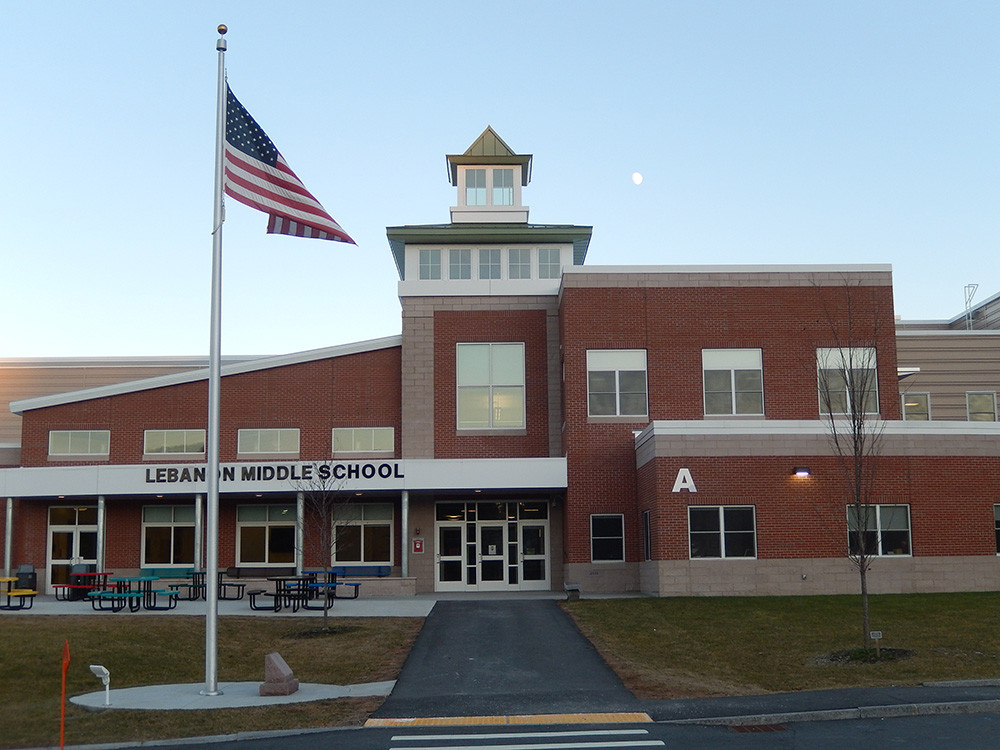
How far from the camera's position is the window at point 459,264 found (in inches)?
1598

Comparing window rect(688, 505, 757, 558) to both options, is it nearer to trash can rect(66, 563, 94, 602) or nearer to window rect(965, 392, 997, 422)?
trash can rect(66, 563, 94, 602)

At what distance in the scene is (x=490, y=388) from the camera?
36469mm

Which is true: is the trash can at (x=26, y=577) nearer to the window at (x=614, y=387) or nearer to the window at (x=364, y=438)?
the window at (x=364, y=438)

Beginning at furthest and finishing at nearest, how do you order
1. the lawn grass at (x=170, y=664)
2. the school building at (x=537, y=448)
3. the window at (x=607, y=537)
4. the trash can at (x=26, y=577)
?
the window at (x=607, y=537) < the trash can at (x=26, y=577) < the school building at (x=537, y=448) < the lawn grass at (x=170, y=664)

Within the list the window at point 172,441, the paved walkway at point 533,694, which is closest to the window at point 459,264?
the window at point 172,441

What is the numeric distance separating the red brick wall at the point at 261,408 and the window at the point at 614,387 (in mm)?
7134

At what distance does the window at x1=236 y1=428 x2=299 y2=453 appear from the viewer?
37.0 meters

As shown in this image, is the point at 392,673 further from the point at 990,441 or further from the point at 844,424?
the point at 990,441

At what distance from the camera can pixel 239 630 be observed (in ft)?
80.2

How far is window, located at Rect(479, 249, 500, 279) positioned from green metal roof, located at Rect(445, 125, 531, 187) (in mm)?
5619

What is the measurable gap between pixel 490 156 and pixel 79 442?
19.5 metres

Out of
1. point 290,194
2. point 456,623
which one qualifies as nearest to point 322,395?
point 456,623

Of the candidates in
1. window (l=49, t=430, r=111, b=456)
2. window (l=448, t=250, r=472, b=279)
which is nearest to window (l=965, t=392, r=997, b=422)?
window (l=448, t=250, r=472, b=279)

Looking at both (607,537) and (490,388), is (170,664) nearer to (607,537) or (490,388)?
(607,537)
